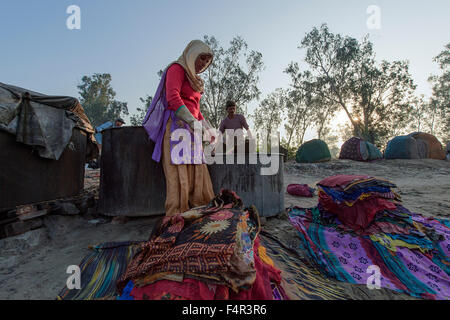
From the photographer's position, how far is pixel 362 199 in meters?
2.47

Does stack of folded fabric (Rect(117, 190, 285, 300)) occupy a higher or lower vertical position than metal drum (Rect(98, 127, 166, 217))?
lower

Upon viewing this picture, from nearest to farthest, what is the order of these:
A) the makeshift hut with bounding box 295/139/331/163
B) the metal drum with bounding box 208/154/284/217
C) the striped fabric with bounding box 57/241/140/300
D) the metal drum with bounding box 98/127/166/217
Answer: the striped fabric with bounding box 57/241/140/300
the metal drum with bounding box 98/127/166/217
the metal drum with bounding box 208/154/284/217
the makeshift hut with bounding box 295/139/331/163

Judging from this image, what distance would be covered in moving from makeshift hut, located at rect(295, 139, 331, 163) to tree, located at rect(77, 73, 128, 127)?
2755 centimetres

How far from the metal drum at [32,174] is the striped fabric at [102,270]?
1.14 m

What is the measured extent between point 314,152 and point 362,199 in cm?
1028

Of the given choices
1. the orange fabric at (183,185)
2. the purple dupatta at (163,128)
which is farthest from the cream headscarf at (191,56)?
the orange fabric at (183,185)

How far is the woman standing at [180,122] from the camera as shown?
2.17m

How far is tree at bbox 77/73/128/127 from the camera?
30.0m

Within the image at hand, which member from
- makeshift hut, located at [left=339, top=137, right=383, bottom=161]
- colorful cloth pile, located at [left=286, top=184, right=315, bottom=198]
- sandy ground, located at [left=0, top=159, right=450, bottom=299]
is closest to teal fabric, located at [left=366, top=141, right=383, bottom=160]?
makeshift hut, located at [left=339, top=137, right=383, bottom=161]

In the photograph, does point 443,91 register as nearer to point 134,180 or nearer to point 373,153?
point 373,153

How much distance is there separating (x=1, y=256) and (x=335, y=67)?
1940 cm

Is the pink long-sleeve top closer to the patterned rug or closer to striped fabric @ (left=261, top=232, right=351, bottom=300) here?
striped fabric @ (left=261, top=232, right=351, bottom=300)

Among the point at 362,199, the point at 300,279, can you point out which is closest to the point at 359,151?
the point at 362,199
